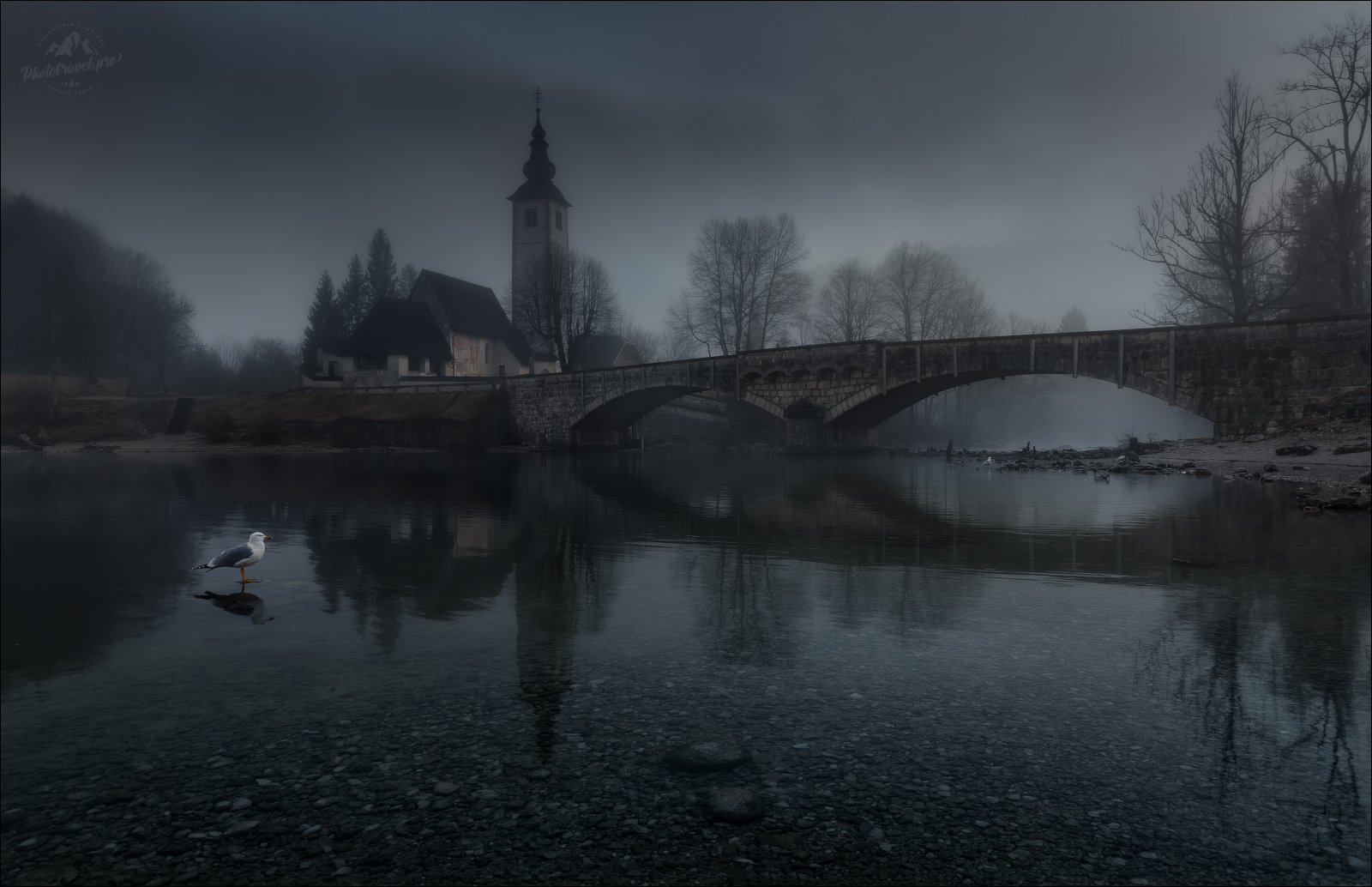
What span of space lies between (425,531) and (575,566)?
180 inches

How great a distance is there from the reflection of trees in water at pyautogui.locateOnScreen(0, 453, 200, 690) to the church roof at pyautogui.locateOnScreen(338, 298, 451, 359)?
39173mm

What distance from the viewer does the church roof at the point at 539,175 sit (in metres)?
76.2

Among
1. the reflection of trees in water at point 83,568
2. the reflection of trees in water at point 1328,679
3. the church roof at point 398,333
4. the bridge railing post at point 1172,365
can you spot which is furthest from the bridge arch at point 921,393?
the church roof at point 398,333

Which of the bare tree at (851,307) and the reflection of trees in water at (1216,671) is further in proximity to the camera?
the bare tree at (851,307)

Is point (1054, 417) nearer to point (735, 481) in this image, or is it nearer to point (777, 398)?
point (777, 398)

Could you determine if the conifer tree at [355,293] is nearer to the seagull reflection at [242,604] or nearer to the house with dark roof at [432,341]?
the house with dark roof at [432,341]

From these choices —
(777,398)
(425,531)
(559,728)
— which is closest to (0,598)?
(425,531)

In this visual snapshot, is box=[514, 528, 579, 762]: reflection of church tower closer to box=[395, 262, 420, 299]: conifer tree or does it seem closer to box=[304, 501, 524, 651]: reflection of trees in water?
box=[304, 501, 524, 651]: reflection of trees in water

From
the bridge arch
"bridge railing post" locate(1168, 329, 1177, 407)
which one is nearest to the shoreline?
the bridge arch

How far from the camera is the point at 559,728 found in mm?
4914

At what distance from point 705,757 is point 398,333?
62.7 m

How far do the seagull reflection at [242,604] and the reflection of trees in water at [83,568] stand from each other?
1.44ft

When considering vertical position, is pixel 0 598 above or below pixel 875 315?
below

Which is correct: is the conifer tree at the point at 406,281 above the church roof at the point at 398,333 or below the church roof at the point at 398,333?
above
